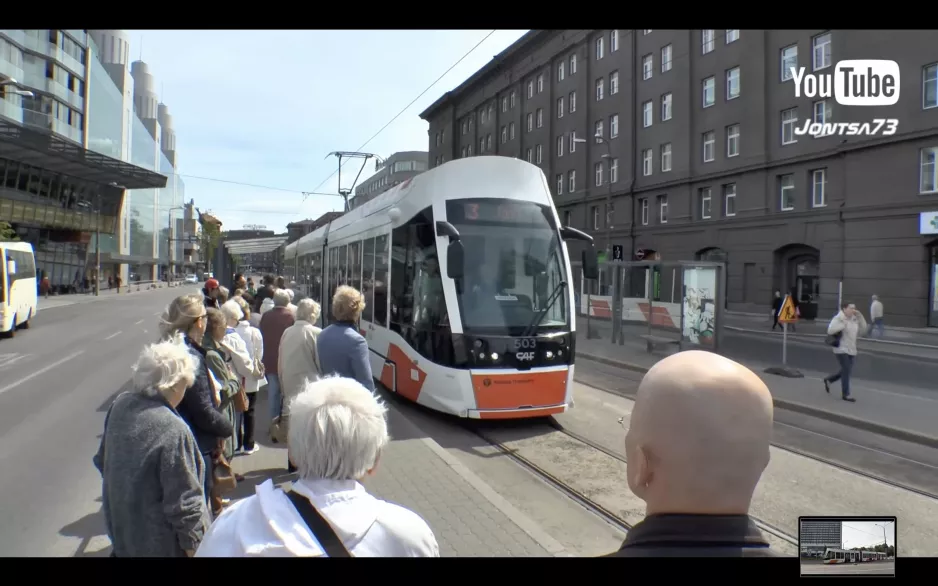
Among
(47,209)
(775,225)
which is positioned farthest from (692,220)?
(47,209)

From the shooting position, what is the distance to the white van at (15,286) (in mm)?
18719

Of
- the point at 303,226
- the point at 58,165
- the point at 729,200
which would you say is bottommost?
the point at 303,226

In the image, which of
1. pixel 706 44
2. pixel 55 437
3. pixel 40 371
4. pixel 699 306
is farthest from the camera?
pixel 706 44

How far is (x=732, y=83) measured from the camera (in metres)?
28.2

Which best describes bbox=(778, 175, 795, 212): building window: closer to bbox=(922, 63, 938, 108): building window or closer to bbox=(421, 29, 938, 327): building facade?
bbox=(421, 29, 938, 327): building facade

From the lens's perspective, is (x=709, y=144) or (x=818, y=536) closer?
(x=818, y=536)

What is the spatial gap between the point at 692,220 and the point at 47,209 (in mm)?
38353

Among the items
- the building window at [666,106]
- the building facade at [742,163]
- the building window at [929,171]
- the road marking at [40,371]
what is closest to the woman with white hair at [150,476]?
the road marking at [40,371]

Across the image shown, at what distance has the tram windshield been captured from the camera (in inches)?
295

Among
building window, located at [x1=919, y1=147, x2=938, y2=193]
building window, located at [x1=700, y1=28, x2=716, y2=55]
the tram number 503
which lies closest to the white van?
the tram number 503

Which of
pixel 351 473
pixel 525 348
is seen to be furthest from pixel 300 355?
pixel 351 473

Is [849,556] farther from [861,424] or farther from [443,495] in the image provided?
[861,424]

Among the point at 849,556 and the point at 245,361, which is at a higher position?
the point at 245,361

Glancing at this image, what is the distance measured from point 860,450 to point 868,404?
3327mm
